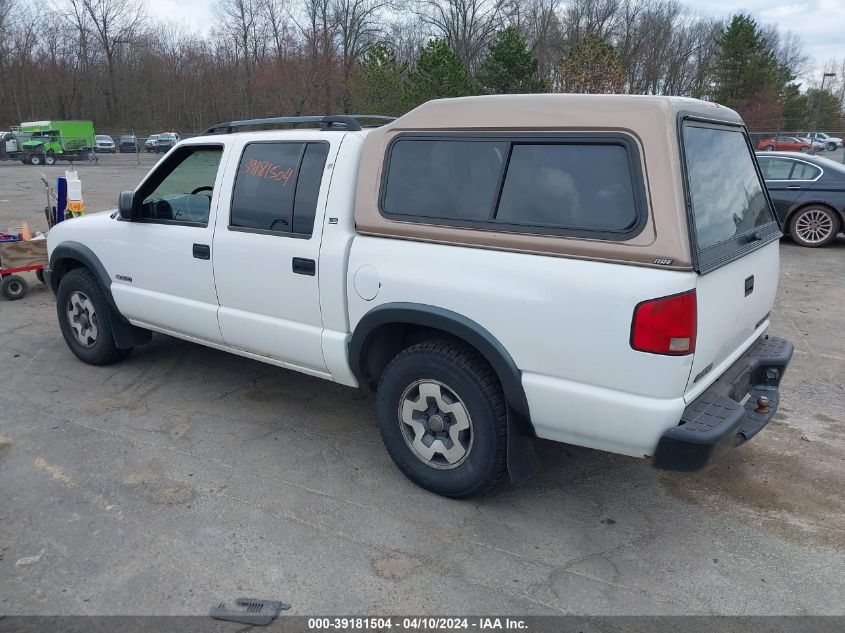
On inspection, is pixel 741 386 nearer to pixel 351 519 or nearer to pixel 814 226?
pixel 351 519

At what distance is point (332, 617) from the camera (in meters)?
2.79

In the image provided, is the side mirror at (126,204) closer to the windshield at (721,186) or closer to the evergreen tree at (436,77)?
the windshield at (721,186)

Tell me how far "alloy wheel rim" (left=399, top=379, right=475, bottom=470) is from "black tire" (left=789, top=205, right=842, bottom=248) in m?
10.3

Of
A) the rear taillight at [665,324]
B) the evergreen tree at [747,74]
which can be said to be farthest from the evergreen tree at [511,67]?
the rear taillight at [665,324]

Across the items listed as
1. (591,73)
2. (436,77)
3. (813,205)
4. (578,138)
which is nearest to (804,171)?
(813,205)

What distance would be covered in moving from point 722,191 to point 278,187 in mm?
2484

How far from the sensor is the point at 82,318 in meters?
5.55

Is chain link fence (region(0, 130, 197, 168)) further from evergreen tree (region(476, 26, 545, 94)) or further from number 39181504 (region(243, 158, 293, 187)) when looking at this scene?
number 39181504 (region(243, 158, 293, 187))

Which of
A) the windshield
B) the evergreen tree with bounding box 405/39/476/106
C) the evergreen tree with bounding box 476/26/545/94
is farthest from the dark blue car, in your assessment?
the evergreen tree with bounding box 476/26/545/94

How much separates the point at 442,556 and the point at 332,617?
617 mm

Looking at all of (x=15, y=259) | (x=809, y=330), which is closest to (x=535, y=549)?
(x=809, y=330)

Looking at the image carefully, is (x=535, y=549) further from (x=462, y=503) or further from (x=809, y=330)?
(x=809, y=330)

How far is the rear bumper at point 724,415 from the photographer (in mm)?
2842

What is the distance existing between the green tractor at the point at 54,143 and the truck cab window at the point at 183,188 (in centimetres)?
4009
